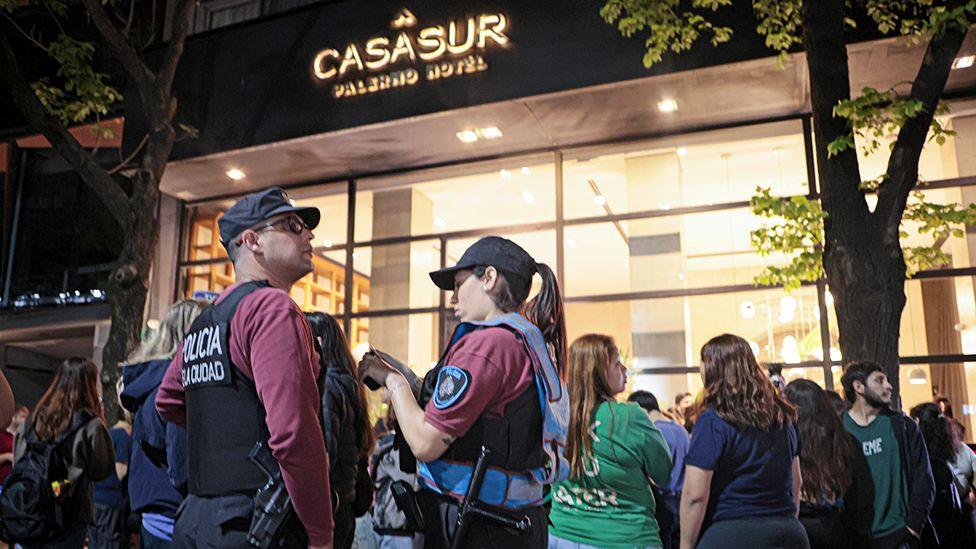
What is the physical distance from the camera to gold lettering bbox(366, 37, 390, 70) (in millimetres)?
12211

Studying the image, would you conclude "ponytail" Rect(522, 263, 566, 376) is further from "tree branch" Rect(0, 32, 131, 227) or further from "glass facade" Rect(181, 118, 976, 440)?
"tree branch" Rect(0, 32, 131, 227)

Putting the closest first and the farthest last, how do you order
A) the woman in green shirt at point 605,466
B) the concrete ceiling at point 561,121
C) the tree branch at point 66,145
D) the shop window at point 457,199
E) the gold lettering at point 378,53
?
the woman in green shirt at point 605,466 < the concrete ceiling at point 561,121 < the tree branch at point 66,145 < the gold lettering at point 378,53 < the shop window at point 457,199

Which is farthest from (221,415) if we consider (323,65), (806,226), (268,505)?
(323,65)

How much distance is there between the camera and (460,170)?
44.6ft

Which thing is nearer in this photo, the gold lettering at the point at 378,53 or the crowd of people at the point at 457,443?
the crowd of people at the point at 457,443

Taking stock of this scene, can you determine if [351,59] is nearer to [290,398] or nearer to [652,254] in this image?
[652,254]

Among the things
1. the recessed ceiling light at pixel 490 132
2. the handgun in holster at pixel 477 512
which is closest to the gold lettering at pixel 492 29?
the recessed ceiling light at pixel 490 132

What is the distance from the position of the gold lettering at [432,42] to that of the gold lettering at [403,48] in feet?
0.51

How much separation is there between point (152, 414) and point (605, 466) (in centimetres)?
218

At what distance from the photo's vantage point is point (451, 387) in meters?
2.62

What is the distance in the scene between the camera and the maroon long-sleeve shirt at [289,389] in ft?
7.66

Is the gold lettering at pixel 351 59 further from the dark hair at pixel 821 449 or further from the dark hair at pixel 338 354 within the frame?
the dark hair at pixel 821 449

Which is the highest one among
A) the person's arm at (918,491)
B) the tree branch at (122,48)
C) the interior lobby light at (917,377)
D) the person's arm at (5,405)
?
the tree branch at (122,48)

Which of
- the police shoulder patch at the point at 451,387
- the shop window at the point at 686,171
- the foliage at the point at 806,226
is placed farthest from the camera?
the shop window at the point at 686,171
